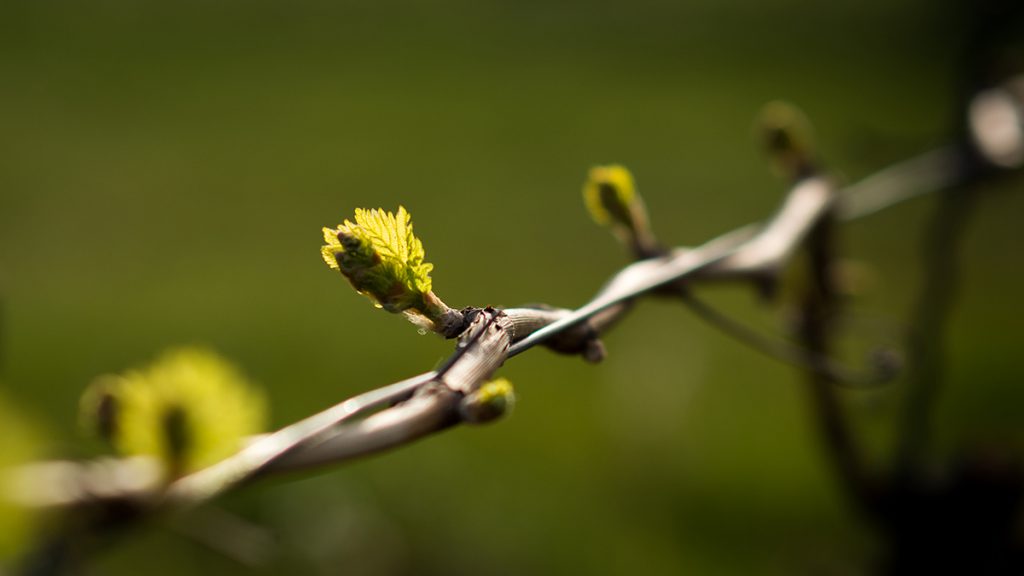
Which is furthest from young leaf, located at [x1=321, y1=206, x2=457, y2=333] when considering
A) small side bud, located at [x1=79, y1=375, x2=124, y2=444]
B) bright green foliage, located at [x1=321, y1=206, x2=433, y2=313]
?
small side bud, located at [x1=79, y1=375, x2=124, y2=444]

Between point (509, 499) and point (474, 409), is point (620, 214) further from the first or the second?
point (509, 499)

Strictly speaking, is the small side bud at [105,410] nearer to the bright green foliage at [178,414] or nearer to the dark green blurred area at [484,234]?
the bright green foliage at [178,414]

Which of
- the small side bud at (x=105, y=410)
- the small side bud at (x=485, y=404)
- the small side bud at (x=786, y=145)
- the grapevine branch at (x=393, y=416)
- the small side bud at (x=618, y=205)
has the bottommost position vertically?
the small side bud at (x=485, y=404)

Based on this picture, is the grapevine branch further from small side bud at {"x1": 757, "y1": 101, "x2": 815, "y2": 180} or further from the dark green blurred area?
small side bud at {"x1": 757, "y1": 101, "x2": 815, "y2": 180}

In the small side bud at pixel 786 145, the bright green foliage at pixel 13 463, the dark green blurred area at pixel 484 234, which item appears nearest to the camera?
the bright green foliage at pixel 13 463

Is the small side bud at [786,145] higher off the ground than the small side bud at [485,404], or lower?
higher

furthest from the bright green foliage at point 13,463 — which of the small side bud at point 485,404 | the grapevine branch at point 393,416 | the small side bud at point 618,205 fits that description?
the small side bud at point 618,205

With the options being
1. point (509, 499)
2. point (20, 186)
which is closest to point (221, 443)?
point (509, 499)
